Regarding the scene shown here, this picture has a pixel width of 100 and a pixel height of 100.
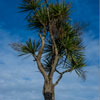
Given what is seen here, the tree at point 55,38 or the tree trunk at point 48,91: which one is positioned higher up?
the tree at point 55,38

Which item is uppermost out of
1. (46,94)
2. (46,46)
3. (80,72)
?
(46,46)

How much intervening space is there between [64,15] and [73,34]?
993mm

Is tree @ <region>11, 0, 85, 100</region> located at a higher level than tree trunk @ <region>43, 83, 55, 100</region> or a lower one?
higher

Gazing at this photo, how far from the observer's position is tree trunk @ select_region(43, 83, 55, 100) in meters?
9.10

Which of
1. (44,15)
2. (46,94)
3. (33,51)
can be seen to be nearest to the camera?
(46,94)

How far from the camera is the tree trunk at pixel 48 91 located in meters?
9.10

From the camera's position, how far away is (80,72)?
10.6 metres

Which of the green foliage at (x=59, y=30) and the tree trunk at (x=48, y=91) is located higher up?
the green foliage at (x=59, y=30)

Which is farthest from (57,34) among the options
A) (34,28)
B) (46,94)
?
(46,94)

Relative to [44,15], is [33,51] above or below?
below

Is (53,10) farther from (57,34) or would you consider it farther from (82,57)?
(82,57)

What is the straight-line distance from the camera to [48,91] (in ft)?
30.0

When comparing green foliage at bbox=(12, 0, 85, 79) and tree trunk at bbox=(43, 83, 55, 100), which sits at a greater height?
green foliage at bbox=(12, 0, 85, 79)

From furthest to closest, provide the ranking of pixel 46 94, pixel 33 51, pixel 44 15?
pixel 44 15 < pixel 33 51 < pixel 46 94
